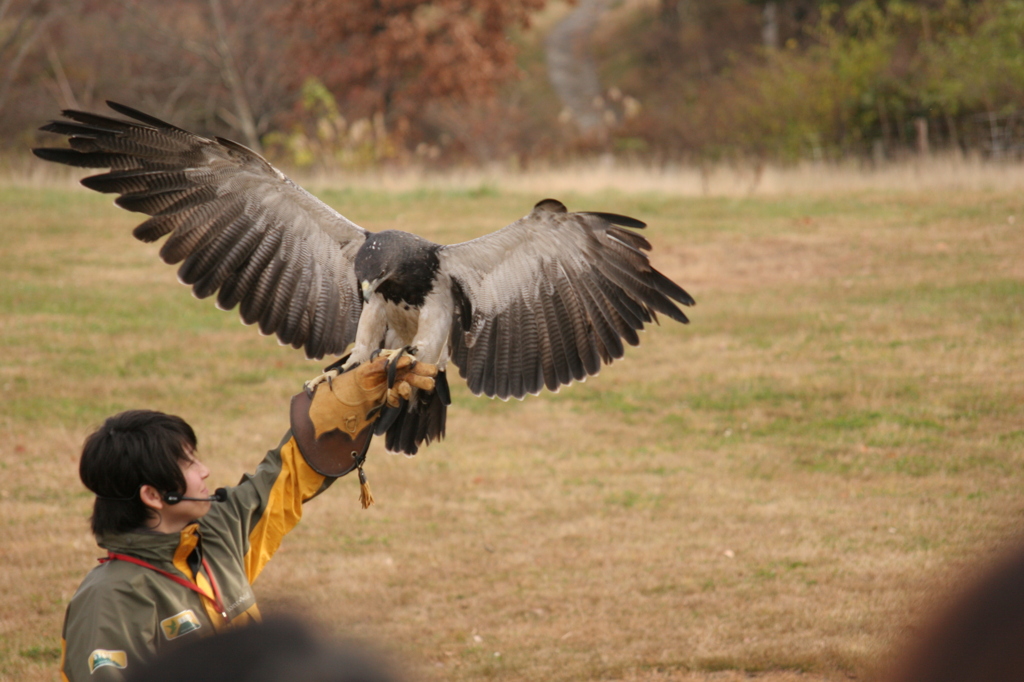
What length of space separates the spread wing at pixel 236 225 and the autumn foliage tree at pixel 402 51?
703 inches

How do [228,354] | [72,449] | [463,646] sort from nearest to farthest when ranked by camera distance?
[463,646] < [72,449] < [228,354]

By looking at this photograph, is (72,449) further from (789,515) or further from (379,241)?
(789,515)

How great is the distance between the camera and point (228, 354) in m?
9.41

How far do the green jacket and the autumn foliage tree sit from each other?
1961 cm

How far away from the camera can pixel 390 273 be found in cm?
378

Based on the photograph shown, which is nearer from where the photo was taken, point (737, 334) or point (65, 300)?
point (737, 334)

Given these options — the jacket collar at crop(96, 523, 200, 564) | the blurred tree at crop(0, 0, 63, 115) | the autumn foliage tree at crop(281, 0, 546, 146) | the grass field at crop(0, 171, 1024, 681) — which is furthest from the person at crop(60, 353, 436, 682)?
the blurred tree at crop(0, 0, 63, 115)

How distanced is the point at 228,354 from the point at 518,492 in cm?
410

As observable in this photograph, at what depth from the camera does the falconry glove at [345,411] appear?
2.84 meters

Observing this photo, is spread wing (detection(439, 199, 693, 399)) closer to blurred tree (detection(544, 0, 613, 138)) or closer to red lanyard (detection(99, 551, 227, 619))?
red lanyard (detection(99, 551, 227, 619))

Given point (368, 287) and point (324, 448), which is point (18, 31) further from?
point (324, 448)

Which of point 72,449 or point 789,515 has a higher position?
point 72,449

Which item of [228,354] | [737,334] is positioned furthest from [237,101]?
[737,334]

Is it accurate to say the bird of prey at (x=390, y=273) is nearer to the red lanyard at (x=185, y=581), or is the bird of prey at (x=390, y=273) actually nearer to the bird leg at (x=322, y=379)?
the bird leg at (x=322, y=379)
